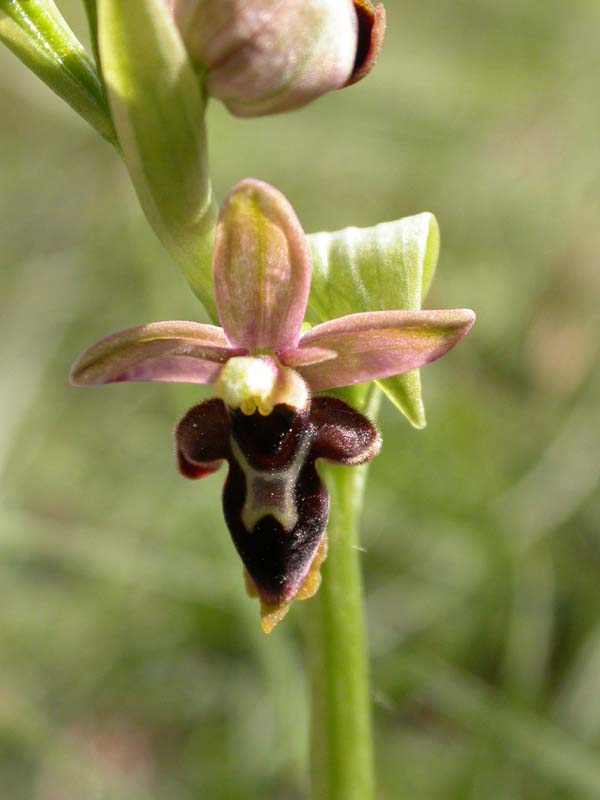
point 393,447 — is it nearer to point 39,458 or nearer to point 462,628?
point 462,628

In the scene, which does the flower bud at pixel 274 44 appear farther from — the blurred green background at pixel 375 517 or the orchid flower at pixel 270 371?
the blurred green background at pixel 375 517

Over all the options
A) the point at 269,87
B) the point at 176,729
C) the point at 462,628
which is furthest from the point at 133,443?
the point at 269,87

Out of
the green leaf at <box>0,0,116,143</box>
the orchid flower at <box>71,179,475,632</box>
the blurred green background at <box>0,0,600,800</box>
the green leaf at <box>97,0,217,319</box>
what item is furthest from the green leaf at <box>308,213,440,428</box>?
the blurred green background at <box>0,0,600,800</box>

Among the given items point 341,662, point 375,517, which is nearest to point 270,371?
point 341,662

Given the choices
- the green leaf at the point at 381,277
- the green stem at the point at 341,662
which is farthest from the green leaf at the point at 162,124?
the green stem at the point at 341,662

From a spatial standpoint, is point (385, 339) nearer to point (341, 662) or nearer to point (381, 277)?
point (381, 277)

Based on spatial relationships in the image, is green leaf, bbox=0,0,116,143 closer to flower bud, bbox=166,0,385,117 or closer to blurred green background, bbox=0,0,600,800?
flower bud, bbox=166,0,385,117
